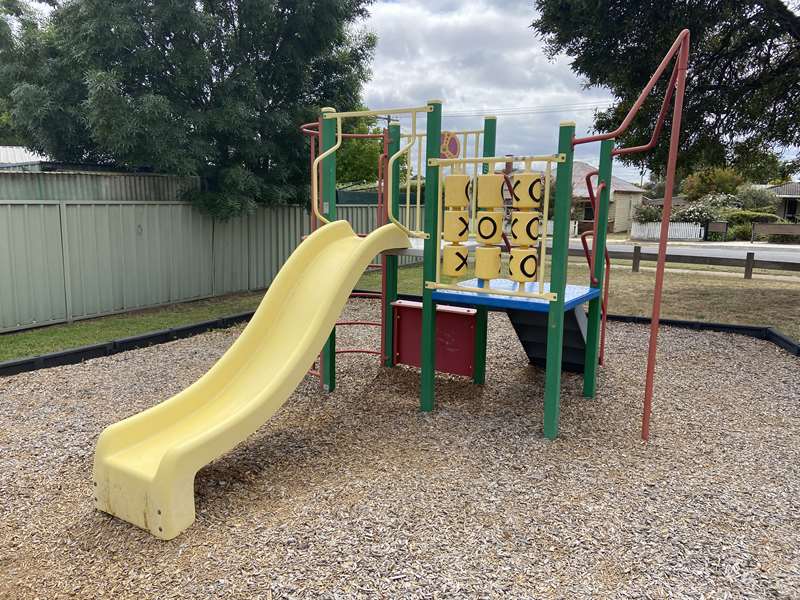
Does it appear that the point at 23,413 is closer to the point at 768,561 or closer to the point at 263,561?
the point at 263,561

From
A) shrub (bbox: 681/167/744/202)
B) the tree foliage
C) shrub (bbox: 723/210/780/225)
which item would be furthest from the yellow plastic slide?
shrub (bbox: 681/167/744/202)

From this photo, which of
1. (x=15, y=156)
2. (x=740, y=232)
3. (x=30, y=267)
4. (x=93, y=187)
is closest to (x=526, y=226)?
(x=30, y=267)

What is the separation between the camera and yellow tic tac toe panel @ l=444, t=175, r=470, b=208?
4.41 meters

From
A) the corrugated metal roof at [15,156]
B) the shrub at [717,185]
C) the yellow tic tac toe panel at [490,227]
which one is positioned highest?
the shrub at [717,185]

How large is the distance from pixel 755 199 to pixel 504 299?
36974 mm

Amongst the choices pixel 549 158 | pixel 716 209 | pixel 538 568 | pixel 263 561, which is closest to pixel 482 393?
pixel 549 158

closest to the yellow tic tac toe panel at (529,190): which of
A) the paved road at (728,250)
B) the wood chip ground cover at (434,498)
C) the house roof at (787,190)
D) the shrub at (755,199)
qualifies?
the wood chip ground cover at (434,498)

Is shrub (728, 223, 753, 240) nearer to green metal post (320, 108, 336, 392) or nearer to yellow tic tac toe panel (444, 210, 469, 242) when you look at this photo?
yellow tic tac toe panel (444, 210, 469, 242)

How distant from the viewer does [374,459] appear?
3865mm

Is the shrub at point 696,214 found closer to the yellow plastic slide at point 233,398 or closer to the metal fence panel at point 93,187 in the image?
the metal fence panel at point 93,187

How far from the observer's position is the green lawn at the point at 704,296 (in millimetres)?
8719

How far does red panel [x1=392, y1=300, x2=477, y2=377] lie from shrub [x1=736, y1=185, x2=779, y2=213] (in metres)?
34.4

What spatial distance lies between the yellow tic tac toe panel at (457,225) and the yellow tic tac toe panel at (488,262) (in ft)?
0.77

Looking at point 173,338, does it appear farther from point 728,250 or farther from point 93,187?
point 728,250
